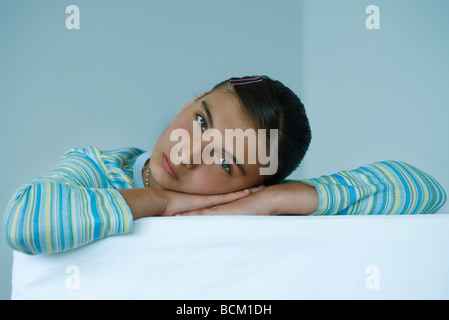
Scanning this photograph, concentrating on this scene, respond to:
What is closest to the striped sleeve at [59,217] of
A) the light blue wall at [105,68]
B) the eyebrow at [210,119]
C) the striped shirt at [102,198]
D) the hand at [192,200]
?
the striped shirt at [102,198]

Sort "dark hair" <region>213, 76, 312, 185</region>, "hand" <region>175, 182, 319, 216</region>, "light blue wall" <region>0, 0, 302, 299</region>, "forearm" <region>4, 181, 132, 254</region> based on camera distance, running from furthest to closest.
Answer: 1. "light blue wall" <region>0, 0, 302, 299</region>
2. "dark hair" <region>213, 76, 312, 185</region>
3. "hand" <region>175, 182, 319, 216</region>
4. "forearm" <region>4, 181, 132, 254</region>

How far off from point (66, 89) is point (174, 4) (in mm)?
474

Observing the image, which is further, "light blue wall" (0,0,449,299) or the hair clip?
"light blue wall" (0,0,449,299)

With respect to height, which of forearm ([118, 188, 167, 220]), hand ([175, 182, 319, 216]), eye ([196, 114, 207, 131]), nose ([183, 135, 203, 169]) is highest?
eye ([196, 114, 207, 131])

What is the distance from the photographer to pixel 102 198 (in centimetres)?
66

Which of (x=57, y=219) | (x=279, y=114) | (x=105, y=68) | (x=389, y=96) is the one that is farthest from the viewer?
(x=389, y=96)

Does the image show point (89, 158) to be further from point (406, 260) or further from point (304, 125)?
point (406, 260)

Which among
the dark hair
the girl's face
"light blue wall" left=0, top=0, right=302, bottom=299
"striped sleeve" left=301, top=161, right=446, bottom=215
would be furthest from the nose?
"light blue wall" left=0, top=0, right=302, bottom=299

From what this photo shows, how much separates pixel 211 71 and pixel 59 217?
1.03 metres

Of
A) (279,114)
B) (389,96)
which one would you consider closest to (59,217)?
(279,114)

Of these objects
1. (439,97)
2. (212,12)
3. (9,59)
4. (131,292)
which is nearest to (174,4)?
(212,12)

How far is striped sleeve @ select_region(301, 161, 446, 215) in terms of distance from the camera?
0.84 metres

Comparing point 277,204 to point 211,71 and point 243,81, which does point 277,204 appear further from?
point 211,71

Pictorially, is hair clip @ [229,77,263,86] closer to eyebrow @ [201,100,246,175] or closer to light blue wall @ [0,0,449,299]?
eyebrow @ [201,100,246,175]
